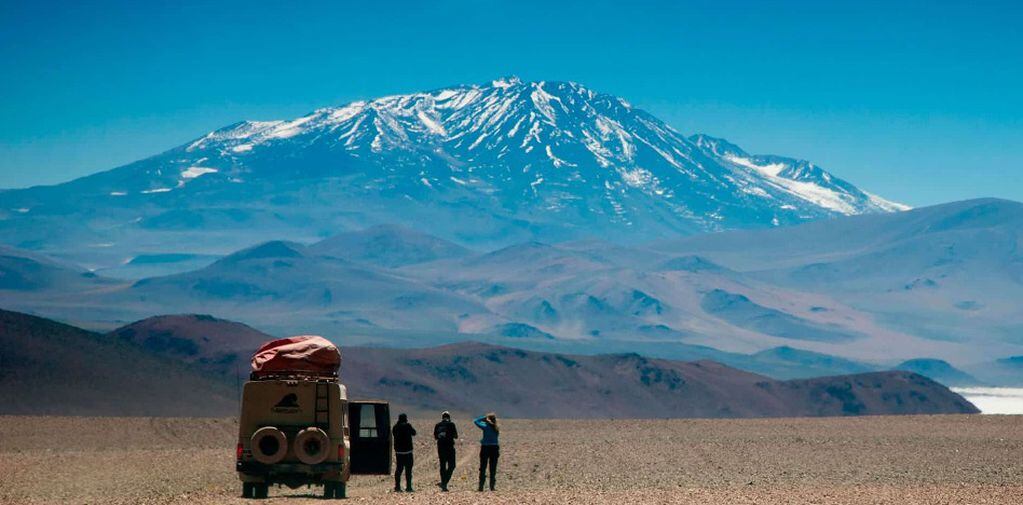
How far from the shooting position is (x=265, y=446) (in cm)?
2120

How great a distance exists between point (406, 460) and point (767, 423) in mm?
26711

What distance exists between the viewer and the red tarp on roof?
2175 centimetres

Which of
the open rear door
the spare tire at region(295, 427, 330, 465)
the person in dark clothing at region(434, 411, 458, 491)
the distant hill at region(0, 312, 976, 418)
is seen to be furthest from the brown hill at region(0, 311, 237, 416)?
the spare tire at region(295, 427, 330, 465)

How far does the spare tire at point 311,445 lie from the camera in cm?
2122

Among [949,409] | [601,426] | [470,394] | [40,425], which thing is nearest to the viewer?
[40,425]

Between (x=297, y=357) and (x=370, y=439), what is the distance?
12.4 feet

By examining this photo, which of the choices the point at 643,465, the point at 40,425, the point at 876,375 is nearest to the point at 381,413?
the point at 643,465

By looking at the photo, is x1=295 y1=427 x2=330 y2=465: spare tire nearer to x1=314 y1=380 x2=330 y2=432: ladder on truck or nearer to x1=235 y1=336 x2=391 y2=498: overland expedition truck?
x1=235 y1=336 x2=391 y2=498: overland expedition truck

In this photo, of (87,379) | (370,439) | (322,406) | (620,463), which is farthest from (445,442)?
(87,379)

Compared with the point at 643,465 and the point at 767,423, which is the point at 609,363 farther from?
the point at 643,465

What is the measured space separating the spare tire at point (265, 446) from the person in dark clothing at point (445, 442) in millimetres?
3191

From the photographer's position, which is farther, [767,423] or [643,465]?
[767,423]

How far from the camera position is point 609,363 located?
12662cm

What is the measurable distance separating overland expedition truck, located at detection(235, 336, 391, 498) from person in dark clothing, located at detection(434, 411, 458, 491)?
89.0 inches
